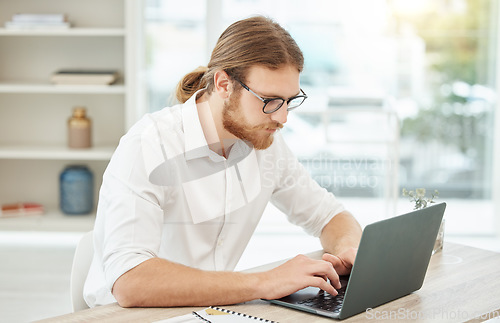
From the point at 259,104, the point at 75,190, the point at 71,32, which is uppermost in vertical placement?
the point at 71,32

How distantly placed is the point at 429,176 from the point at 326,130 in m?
0.86

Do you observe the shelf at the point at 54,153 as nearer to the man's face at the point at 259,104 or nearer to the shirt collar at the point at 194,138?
the shirt collar at the point at 194,138

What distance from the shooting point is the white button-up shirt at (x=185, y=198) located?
1.47m

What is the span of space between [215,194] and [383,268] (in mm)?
553

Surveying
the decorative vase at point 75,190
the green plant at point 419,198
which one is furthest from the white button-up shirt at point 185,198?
the decorative vase at point 75,190

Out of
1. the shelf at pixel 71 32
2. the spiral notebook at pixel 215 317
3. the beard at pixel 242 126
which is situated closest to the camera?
the spiral notebook at pixel 215 317

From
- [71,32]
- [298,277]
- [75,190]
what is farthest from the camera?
[75,190]

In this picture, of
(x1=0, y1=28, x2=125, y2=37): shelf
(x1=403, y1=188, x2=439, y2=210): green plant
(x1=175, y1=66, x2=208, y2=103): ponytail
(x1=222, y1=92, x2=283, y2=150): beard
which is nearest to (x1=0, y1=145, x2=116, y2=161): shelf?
(x1=0, y1=28, x2=125, y2=37): shelf

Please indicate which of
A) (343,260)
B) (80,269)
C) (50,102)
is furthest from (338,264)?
(50,102)

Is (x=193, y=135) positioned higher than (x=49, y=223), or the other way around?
(x=193, y=135)

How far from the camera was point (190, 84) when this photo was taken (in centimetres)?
194

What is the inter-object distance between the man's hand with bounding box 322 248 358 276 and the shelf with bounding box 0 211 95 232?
2393 millimetres

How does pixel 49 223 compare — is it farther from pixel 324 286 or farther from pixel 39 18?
pixel 324 286

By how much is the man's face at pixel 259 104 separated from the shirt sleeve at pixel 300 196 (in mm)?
202
